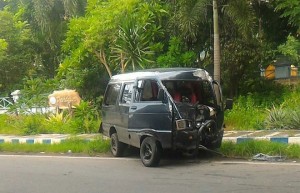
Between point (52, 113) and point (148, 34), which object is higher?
point (148, 34)

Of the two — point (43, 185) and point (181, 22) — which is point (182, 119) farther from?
point (181, 22)

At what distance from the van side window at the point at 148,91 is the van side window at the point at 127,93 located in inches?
16.3

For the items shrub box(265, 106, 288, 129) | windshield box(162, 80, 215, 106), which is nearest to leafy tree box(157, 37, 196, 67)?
shrub box(265, 106, 288, 129)

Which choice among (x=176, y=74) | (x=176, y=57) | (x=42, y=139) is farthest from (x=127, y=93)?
(x=176, y=57)

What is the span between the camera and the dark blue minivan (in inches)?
347

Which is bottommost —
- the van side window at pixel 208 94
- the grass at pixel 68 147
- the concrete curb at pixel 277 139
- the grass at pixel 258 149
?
the grass at pixel 68 147

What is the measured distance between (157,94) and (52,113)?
31.7 ft

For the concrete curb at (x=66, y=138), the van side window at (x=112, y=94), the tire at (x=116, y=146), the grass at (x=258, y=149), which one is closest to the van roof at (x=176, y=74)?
the van side window at (x=112, y=94)

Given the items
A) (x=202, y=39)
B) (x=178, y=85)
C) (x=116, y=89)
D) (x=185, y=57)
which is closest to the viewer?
(x=178, y=85)

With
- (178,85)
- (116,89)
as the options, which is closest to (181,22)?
(116,89)

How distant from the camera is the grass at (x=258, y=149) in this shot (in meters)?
9.55

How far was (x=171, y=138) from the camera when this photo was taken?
8.75 m

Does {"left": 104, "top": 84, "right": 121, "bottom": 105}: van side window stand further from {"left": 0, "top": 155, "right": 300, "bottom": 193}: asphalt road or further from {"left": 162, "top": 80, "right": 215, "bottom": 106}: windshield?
{"left": 162, "top": 80, "right": 215, "bottom": 106}: windshield

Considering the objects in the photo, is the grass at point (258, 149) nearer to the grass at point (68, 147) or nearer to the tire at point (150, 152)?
the tire at point (150, 152)
